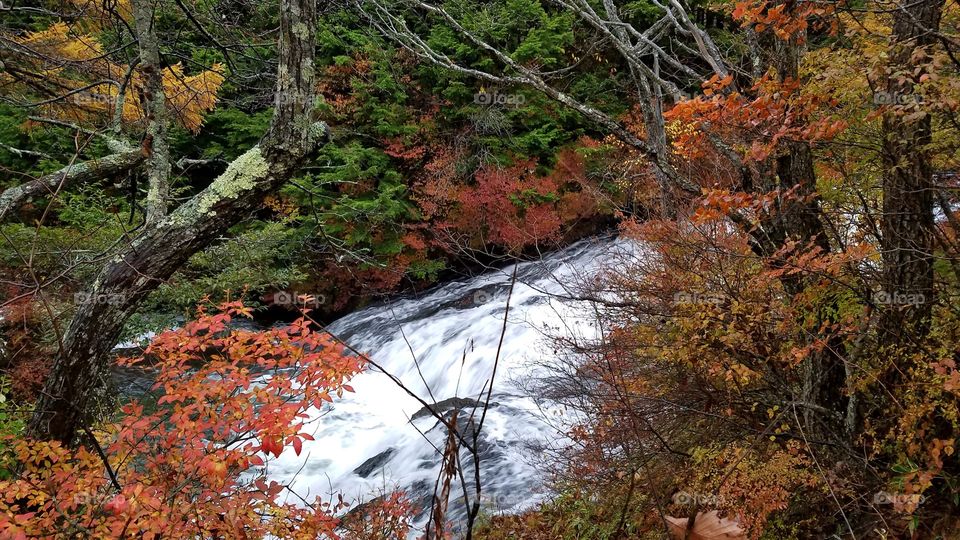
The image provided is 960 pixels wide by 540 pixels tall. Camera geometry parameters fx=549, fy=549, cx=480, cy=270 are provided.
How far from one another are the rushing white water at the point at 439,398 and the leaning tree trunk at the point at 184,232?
1891 mm

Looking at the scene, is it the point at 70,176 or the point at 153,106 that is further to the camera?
the point at 153,106

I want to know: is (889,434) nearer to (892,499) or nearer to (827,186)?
(892,499)

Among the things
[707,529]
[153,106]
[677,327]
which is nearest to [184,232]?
[153,106]


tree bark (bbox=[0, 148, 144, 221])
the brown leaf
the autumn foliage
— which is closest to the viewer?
the autumn foliage

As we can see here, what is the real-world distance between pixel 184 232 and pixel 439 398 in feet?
23.3

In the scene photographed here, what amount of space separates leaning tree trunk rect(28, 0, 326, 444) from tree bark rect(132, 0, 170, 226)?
684 mm

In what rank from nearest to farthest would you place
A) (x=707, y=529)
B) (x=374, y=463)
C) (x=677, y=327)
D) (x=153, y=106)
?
(x=707, y=529) < (x=153, y=106) < (x=677, y=327) < (x=374, y=463)

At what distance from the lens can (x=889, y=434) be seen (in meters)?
3.74

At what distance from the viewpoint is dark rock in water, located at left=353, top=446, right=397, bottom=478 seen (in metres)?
8.16

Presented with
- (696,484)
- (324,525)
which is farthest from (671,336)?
(324,525)

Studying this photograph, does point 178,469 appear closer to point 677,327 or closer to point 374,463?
point 677,327

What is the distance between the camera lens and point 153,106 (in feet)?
13.2

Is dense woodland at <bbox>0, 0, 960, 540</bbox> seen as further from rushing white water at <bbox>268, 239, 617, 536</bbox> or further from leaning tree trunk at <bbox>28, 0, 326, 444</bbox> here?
rushing white water at <bbox>268, 239, 617, 536</bbox>

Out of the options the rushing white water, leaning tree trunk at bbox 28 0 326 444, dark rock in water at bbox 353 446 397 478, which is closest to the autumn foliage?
leaning tree trunk at bbox 28 0 326 444
